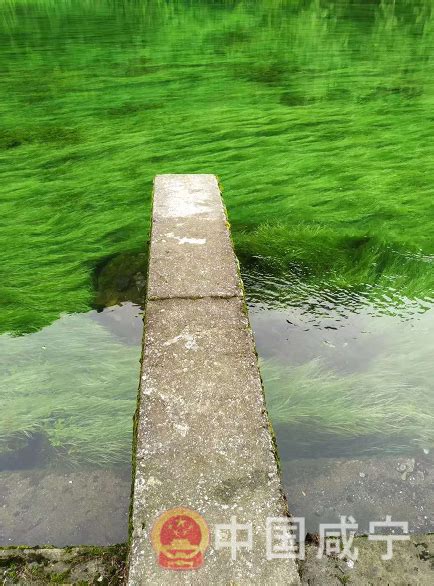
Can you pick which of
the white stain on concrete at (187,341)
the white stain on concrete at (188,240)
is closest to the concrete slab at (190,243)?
the white stain on concrete at (188,240)

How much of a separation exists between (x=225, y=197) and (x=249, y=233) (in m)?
0.71

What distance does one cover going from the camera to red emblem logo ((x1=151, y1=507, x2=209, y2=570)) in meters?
1.20

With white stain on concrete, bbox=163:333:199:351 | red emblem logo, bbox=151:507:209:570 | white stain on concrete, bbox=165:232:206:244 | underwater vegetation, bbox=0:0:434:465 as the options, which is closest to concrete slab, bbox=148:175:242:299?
white stain on concrete, bbox=165:232:206:244

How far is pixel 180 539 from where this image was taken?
123cm

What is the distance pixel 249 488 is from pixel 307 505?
1.66 ft

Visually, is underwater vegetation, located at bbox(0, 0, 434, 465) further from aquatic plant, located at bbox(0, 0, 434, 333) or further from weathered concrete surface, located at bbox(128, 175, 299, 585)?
weathered concrete surface, located at bbox(128, 175, 299, 585)

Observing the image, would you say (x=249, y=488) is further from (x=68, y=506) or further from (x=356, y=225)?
(x=356, y=225)

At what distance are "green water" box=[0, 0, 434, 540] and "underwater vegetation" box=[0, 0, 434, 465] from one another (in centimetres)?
2

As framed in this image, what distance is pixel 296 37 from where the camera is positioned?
1131cm

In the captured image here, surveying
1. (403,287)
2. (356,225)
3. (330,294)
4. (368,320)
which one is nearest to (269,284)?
(330,294)

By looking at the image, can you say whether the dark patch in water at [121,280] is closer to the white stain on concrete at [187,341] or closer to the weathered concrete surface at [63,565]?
the white stain on concrete at [187,341]

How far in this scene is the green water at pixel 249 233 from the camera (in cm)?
208

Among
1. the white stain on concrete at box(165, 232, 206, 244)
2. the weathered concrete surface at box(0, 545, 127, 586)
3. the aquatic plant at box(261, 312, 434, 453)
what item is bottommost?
the aquatic plant at box(261, 312, 434, 453)
